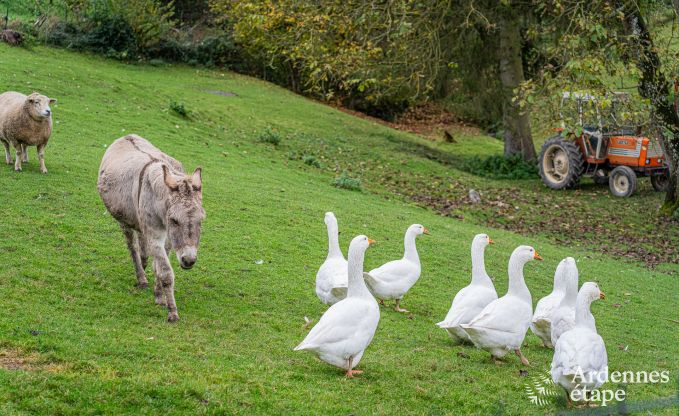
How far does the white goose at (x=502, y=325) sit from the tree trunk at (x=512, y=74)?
17.3 meters

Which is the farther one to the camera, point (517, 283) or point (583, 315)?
point (517, 283)

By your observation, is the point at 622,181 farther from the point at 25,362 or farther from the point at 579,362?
the point at 25,362

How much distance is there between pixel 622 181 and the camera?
76.1 ft

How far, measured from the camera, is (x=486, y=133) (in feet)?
129

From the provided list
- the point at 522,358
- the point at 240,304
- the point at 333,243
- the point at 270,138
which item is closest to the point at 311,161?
the point at 270,138

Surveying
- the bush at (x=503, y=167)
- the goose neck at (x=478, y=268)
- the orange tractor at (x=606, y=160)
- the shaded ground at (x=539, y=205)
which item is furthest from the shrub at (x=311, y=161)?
the goose neck at (x=478, y=268)

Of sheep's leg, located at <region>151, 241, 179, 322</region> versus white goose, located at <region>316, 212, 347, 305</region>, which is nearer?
sheep's leg, located at <region>151, 241, 179, 322</region>

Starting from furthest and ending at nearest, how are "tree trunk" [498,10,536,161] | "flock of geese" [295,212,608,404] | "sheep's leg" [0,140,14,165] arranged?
"tree trunk" [498,10,536,161] < "sheep's leg" [0,140,14,165] < "flock of geese" [295,212,608,404]

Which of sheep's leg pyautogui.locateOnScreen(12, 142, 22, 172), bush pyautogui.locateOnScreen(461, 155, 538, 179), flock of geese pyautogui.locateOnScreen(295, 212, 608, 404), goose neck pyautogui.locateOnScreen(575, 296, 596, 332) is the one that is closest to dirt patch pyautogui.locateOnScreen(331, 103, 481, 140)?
bush pyautogui.locateOnScreen(461, 155, 538, 179)

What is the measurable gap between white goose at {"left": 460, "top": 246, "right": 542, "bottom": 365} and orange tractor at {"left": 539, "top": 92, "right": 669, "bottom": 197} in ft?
50.5

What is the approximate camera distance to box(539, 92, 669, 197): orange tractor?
22828 mm

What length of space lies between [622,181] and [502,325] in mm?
16954

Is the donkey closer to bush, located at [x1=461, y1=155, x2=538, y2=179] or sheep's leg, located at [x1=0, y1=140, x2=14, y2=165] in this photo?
sheep's leg, located at [x1=0, y1=140, x2=14, y2=165]

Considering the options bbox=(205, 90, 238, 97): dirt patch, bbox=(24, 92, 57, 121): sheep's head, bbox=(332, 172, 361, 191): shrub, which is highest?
bbox=(24, 92, 57, 121): sheep's head
